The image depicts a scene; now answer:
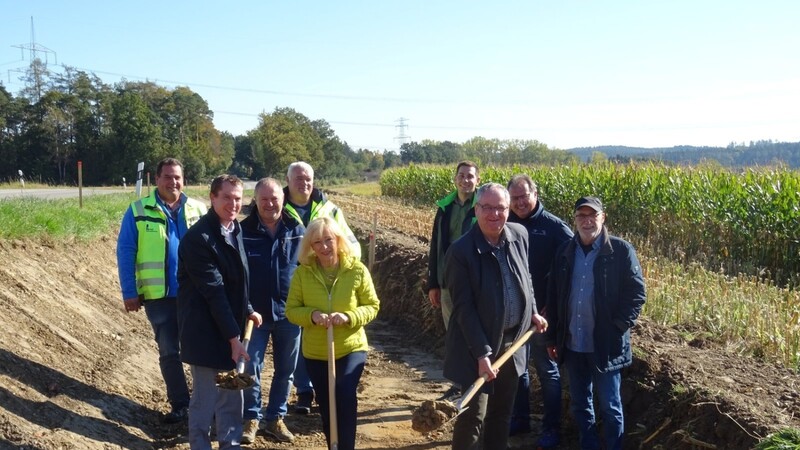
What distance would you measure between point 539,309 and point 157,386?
3.85 meters

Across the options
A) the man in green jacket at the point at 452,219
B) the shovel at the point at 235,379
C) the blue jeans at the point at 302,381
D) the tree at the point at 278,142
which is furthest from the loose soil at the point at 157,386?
the tree at the point at 278,142

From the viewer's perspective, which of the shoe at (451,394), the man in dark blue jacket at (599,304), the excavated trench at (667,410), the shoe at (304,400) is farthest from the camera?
the shoe at (451,394)

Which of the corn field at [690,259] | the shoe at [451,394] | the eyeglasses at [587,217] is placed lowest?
the shoe at [451,394]

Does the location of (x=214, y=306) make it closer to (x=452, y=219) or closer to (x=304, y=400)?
(x=304, y=400)

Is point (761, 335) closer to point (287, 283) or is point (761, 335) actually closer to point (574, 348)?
point (574, 348)

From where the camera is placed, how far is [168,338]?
628 cm

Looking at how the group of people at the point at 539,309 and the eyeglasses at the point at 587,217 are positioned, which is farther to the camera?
the eyeglasses at the point at 587,217

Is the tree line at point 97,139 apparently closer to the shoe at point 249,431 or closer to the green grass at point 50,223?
the green grass at point 50,223

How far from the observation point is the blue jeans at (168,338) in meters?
6.24

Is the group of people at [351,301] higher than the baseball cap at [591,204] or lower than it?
lower

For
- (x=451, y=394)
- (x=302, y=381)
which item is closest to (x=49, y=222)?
(x=302, y=381)

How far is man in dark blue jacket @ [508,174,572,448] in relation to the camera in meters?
5.77

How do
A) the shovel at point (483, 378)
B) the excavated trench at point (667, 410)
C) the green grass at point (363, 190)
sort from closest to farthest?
the shovel at point (483, 378), the excavated trench at point (667, 410), the green grass at point (363, 190)

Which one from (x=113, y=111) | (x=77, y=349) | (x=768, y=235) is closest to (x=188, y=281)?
(x=77, y=349)
